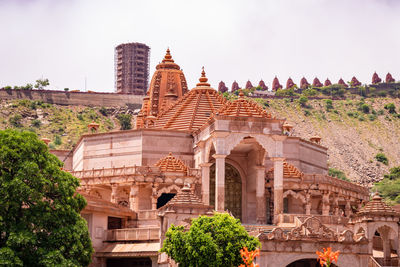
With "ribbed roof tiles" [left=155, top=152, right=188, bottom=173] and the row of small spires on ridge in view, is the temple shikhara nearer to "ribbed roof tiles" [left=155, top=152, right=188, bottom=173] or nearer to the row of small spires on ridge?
"ribbed roof tiles" [left=155, top=152, right=188, bottom=173]

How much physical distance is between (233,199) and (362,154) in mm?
90160

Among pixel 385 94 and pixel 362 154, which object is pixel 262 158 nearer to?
pixel 362 154

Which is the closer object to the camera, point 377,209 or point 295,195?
point 377,209

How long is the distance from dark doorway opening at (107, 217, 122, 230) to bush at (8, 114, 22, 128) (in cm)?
7996

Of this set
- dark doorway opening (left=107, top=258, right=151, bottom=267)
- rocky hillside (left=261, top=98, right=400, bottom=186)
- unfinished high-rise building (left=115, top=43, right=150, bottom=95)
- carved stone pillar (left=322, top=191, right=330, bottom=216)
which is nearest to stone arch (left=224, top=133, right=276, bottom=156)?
carved stone pillar (left=322, top=191, right=330, bottom=216)

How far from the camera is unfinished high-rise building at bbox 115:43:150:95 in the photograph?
536 feet

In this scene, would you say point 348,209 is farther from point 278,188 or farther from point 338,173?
point 338,173

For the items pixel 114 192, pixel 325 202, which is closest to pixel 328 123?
pixel 325 202

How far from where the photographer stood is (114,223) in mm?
46719

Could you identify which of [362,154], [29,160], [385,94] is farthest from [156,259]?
[385,94]

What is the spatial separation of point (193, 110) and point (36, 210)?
27.1 metres

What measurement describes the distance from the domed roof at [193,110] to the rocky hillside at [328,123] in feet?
194

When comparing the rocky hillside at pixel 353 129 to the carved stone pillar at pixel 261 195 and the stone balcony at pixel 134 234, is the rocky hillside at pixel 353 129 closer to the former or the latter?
the carved stone pillar at pixel 261 195

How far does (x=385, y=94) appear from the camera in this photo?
168 metres
